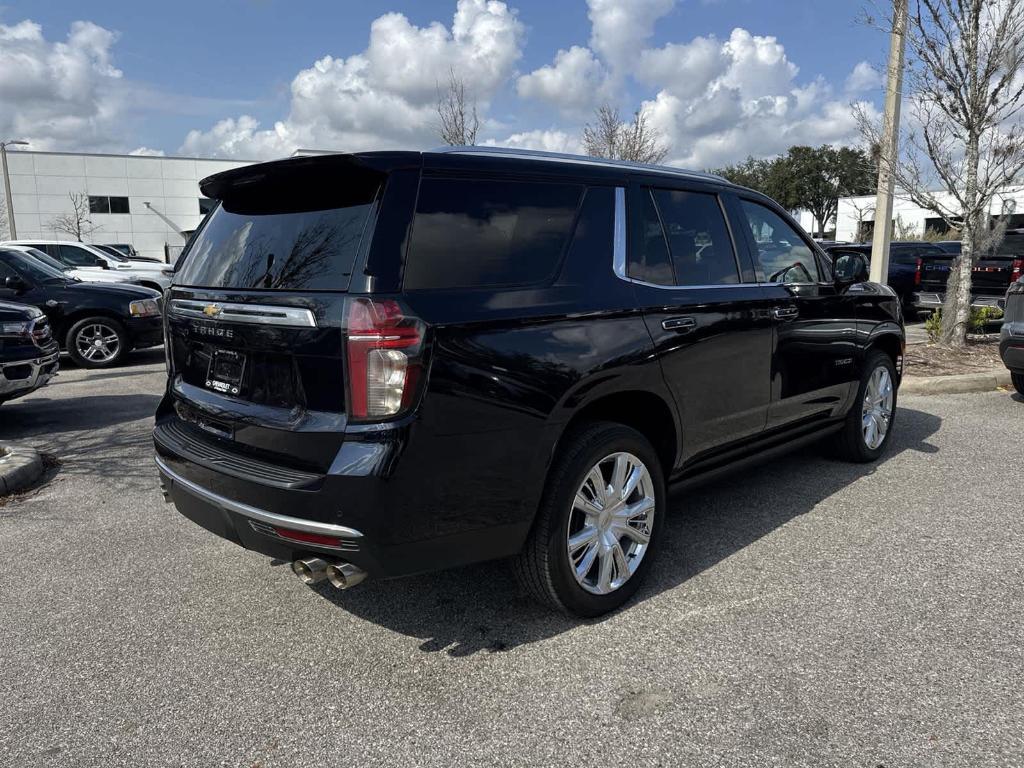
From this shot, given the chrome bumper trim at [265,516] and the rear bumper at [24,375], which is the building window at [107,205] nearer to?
the rear bumper at [24,375]

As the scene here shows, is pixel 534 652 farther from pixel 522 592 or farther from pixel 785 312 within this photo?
pixel 785 312

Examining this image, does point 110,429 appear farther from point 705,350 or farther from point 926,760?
point 926,760

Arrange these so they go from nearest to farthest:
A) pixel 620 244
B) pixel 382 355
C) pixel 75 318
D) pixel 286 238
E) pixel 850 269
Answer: pixel 382 355 < pixel 286 238 < pixel 620 244 < pixel 850 269 < pixel 75 318

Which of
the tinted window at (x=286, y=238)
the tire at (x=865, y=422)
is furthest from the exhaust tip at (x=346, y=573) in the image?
the tire at (x=865, y=422)

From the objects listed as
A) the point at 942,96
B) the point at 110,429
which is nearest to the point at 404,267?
the point at 110,429

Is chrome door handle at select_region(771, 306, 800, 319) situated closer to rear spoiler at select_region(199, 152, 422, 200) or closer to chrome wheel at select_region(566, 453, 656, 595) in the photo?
chrome wheel at select_region(566, 453, 656, 595)

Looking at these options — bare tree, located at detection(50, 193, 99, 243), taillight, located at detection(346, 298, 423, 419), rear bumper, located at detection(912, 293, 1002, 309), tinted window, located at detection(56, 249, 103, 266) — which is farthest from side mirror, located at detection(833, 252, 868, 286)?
bare tree, located at detection(50, 193, 99, 243)

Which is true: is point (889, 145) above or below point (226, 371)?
above

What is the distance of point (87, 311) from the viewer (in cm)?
1030

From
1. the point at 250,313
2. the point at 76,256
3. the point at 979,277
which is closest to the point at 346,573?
the point at 250,313

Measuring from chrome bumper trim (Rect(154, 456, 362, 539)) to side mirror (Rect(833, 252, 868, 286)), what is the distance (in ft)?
12.1

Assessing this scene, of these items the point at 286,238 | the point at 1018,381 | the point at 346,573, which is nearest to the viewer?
the point at 346,573

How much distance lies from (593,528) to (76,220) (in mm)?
55770

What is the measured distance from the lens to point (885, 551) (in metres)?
3.94
